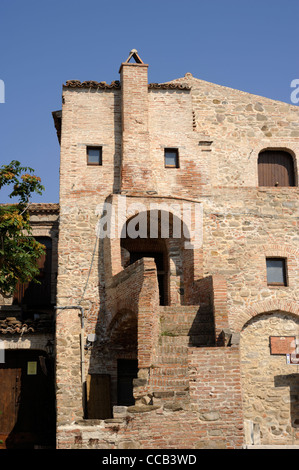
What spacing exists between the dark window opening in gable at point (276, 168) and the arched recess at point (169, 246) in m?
3.75

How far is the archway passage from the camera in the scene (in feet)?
57.8

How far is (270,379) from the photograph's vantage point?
16359 millimetres

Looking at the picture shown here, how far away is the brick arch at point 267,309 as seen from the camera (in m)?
16.6

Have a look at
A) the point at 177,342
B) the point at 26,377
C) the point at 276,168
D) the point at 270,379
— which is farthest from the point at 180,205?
the point at 26,377

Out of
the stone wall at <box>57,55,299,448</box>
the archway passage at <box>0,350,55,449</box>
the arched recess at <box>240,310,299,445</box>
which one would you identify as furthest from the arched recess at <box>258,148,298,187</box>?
the archway passage at <box>0,350,55,449</box>

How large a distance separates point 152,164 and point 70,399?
6.84 meters

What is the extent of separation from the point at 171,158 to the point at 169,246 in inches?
102

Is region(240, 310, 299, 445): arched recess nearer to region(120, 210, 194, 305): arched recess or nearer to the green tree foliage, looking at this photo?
region(120, 210, 194, 305): arched recess

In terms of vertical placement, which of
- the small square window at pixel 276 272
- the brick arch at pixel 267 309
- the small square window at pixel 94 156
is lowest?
the brick arch at pixel 267 309

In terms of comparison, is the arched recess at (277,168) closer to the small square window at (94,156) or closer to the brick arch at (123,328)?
the small square window at (94,156)

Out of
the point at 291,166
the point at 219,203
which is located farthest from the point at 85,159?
the point at 291,166

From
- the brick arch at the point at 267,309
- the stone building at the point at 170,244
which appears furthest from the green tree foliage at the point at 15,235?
the brick arch at the point at 267,309

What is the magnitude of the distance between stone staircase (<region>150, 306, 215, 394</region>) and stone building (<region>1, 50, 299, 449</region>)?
4 centimetres

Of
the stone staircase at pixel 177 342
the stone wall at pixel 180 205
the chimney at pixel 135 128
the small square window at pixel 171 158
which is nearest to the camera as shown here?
the stone staircase at pixel 177 342
